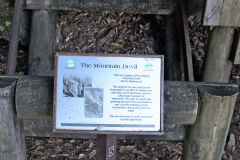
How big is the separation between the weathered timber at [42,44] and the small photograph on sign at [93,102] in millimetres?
1266

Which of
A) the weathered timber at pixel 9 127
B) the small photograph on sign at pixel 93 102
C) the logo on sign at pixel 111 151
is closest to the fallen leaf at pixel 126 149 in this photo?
the logo on sign at pixel 111 151

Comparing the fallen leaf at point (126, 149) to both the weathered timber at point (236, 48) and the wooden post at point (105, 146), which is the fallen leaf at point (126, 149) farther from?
the weathered timber at point (236, 48)

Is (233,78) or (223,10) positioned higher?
(223,10)

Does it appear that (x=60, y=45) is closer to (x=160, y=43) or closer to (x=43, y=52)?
(x=43, y=52)

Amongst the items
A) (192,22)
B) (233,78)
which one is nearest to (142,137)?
(233,78)

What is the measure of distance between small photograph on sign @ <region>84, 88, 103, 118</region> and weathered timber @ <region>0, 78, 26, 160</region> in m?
0.45

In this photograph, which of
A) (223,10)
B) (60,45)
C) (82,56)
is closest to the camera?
(82,56)

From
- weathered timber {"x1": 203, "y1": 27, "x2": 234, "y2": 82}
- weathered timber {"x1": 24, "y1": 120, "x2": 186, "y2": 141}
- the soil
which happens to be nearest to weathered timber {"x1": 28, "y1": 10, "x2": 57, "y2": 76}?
the soil

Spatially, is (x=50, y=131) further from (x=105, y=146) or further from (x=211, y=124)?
(x=211, y=124)

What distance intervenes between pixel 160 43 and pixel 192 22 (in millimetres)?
489

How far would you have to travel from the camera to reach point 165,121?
160 cm

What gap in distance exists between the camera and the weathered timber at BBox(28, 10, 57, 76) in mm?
2602

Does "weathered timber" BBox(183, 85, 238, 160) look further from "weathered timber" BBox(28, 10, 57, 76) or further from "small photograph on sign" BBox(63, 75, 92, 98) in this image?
"weathered timber" BBox(28, 10, 57, 76)

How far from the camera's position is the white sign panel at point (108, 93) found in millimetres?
1458
